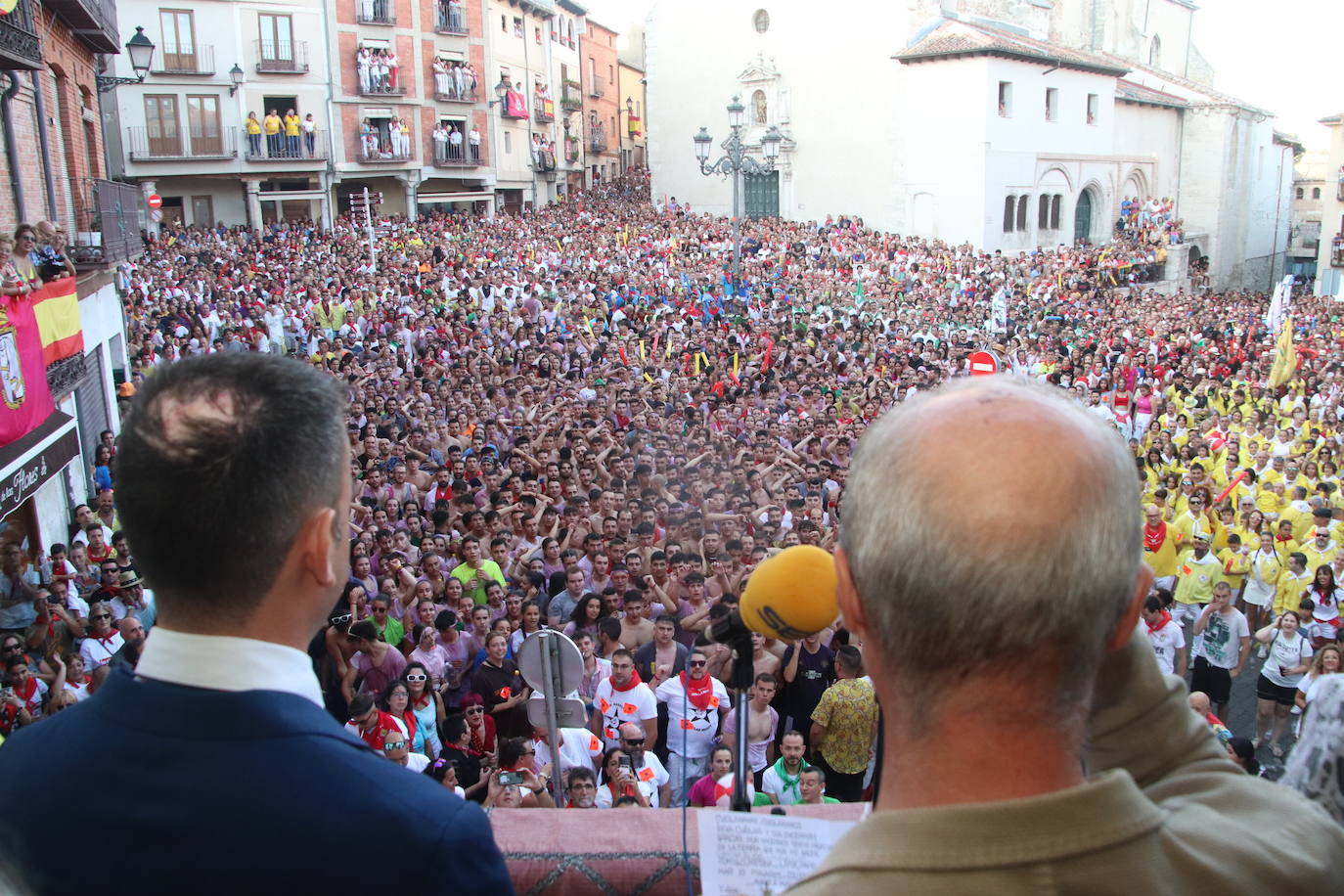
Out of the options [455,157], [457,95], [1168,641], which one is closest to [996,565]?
[1168,641]

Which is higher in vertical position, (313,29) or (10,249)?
(313,29)

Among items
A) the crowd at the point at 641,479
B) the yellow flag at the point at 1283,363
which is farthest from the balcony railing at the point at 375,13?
the yellow flag at the point at 1283,363

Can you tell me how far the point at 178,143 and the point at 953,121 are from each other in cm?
2391

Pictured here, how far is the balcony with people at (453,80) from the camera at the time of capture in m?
37.9

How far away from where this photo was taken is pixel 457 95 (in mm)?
38312

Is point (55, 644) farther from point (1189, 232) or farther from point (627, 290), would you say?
point (1189, 232)

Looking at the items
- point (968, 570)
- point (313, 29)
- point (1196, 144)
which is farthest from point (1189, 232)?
point (968, 570)

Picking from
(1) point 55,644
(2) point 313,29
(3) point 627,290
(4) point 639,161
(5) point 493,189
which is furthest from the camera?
(4) point 639,161

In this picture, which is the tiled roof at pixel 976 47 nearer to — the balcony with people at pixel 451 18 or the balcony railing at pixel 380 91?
the balcony with people at pixel 451 18

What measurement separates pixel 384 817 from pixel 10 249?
9.11 m

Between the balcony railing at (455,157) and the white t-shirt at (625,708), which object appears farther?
the balcony railing at (455,157)

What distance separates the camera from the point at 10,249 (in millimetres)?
8617

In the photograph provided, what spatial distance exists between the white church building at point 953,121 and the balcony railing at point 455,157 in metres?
6.68

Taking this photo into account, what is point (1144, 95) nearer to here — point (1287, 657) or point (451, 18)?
point (451, 18)
